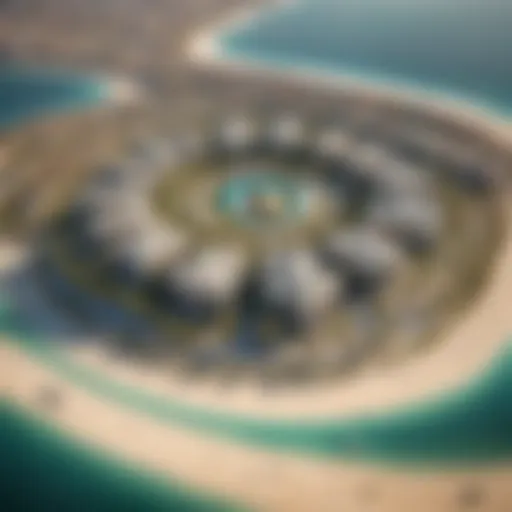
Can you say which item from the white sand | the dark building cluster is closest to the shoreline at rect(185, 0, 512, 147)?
the dark building cluster

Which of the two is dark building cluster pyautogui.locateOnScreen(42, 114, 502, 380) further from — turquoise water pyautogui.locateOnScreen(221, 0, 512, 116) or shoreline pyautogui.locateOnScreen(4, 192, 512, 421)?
turquoise water pyautogui.locateOnScreen(221, 0, 512, 116)

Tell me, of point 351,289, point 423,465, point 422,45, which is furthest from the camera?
point 422,45

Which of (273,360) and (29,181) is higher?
(29,181)

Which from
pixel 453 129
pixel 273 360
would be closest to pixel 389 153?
pixel 453 129

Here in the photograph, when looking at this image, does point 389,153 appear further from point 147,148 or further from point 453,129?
point 147,148

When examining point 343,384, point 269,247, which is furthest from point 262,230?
point 343,384

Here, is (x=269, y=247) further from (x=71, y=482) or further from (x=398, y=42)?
(x=398, y=42)
